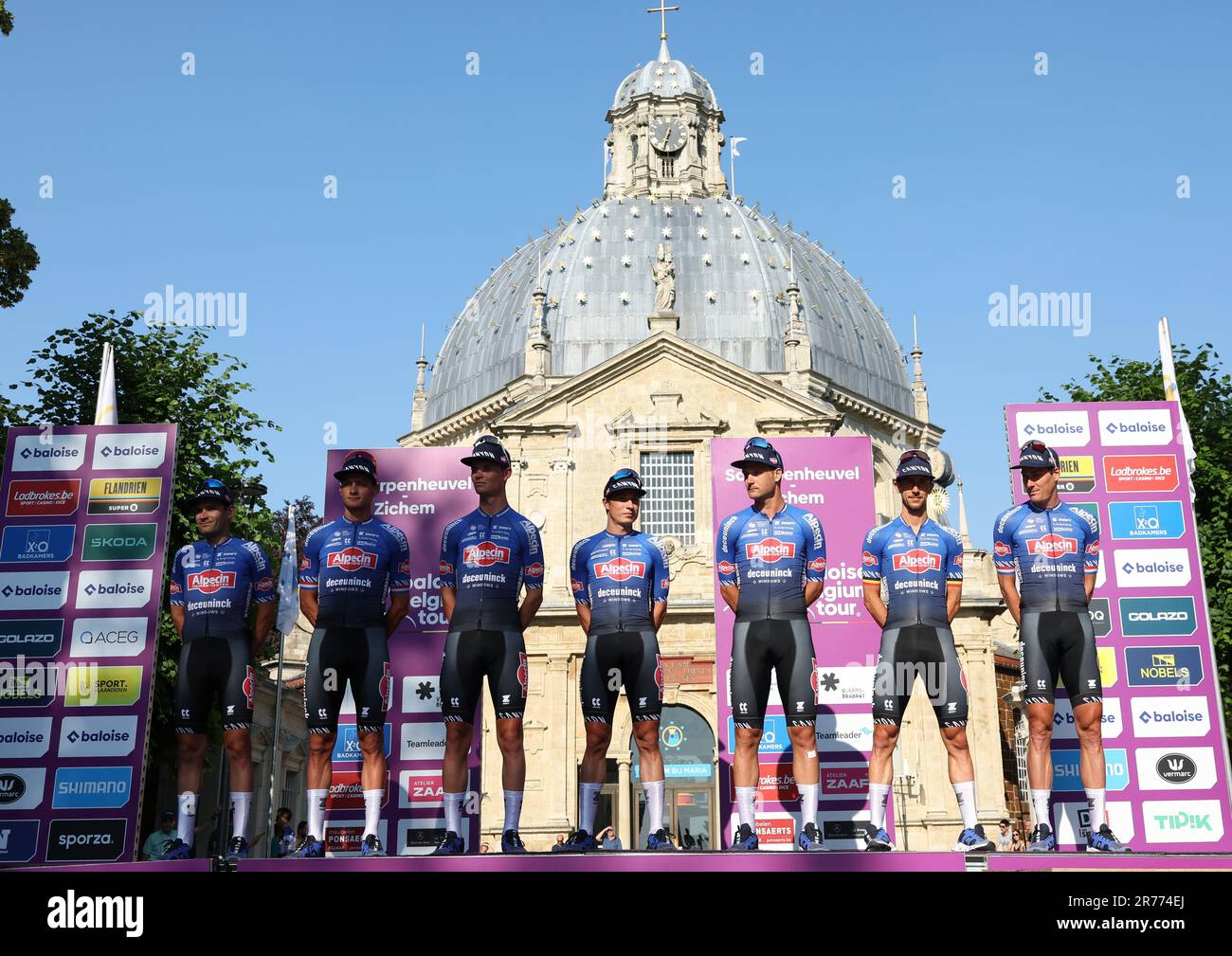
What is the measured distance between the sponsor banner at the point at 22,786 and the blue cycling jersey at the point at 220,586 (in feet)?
10.6

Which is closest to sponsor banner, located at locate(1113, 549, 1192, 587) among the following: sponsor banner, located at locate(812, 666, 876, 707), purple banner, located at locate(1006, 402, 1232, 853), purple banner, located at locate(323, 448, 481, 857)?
purple banner, located at locate(1006, 402, 1232, 853)

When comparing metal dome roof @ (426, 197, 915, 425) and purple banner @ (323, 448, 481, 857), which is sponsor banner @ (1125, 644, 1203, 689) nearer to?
purple banner @ (323, 448, 481, 857)

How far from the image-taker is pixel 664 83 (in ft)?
244

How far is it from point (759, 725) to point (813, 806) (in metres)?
1.05

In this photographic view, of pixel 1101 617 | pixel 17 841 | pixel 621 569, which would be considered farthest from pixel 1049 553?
pixel 17 841

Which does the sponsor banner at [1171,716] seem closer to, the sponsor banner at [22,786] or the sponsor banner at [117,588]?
the sponsor banner at [117,588]

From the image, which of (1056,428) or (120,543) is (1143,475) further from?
(120,543)

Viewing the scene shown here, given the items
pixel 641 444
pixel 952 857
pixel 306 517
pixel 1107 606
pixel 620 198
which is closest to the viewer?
pixel 952 857

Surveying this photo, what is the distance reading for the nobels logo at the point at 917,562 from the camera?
1495cm

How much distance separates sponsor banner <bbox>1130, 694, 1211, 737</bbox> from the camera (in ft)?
57.2

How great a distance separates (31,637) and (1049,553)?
42.3 ft

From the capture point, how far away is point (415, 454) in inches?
763
